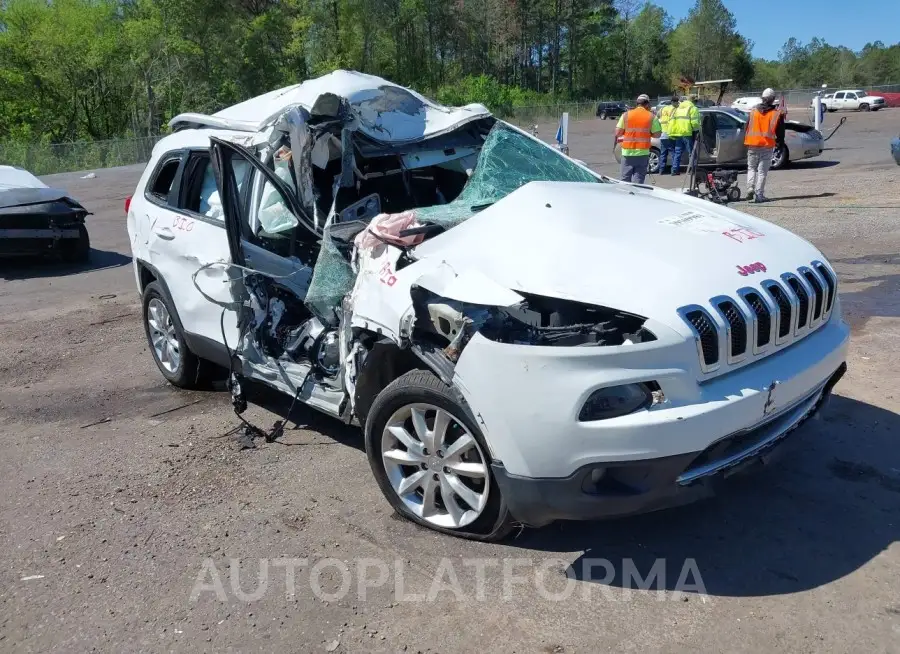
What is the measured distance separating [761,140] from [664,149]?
18.5ft

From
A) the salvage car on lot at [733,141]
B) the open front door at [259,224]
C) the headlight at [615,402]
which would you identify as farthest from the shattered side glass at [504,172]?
the salvage car on lot at [733,141]

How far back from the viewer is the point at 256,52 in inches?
2188

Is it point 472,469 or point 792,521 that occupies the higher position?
point 472,469

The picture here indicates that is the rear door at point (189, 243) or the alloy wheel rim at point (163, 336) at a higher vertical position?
the rear door at point (189, 243)

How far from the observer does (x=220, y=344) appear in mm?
5102

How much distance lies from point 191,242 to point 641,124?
32.2 ft

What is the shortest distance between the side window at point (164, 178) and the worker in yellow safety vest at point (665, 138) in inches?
538

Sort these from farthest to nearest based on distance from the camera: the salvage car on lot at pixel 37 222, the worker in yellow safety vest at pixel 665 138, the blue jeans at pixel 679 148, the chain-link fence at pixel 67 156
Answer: the chain-link fence at pixel 67 156 < the worker in yellow safety vest at pixel 665 138 < the blue jeans at pixel 679 148 < the salvage car on lot at pixel 37 222

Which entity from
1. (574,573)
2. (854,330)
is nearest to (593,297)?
(574,573)

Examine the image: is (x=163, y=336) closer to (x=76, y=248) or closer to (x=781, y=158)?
(x=76, y=248)

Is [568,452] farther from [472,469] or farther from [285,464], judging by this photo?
[285,464]

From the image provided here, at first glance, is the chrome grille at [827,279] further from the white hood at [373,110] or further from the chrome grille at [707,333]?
the white hood at [373,110]

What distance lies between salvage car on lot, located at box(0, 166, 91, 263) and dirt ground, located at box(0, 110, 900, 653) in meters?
6.24

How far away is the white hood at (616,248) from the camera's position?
316cm
